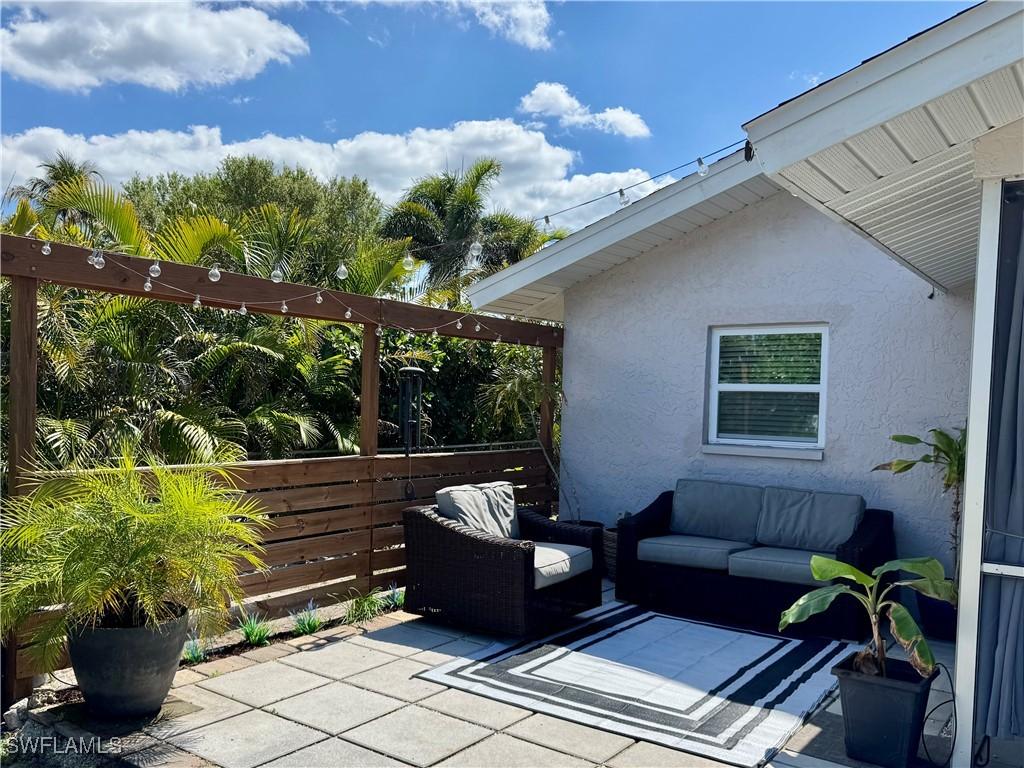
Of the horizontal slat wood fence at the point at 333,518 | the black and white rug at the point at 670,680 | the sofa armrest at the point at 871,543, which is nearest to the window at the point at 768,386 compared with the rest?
the sofa armrest at the point at 871,543

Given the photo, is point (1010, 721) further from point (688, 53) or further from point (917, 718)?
point (688, 53)

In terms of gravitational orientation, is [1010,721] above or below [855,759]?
above

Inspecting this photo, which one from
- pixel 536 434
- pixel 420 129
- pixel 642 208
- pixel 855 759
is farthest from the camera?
pixel 420 129

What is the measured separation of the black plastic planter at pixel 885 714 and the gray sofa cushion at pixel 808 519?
7.98ft

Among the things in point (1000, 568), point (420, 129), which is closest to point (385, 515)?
point (1000, 568)

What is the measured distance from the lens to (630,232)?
6.66 metres

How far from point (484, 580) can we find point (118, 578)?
2.36m

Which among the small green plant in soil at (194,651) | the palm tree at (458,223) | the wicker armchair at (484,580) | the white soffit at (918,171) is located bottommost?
the small green plant in soil at (194,651)

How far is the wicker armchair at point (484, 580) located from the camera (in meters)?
5.05

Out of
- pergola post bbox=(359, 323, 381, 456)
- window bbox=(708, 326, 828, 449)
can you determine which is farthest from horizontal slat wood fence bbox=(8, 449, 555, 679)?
window bbox=(708, 326, 828, 449)

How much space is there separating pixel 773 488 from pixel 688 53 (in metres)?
4.07

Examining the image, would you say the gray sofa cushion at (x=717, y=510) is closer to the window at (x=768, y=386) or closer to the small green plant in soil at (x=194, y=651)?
the window at (x=768, y=386)

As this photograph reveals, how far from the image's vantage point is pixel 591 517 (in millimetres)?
7598

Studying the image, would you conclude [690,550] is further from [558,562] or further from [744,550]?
[558,562]
